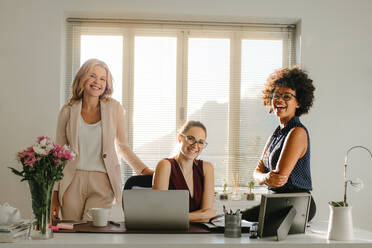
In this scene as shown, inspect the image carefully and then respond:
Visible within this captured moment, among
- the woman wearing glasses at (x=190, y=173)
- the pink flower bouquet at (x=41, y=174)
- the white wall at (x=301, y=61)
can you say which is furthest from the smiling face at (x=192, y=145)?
the white wall at (x=301, y=61)

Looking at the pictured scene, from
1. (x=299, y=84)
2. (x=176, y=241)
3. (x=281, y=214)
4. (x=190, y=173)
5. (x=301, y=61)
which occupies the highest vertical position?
(x=301, y=61)

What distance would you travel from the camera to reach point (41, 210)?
2.02 metres

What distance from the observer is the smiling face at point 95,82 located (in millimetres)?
3176

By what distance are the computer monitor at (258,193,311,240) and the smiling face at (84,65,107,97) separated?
5.19 feet

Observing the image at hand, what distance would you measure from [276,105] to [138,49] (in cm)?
210

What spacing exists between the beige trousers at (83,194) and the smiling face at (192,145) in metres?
0.69

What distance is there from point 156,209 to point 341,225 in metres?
0.89

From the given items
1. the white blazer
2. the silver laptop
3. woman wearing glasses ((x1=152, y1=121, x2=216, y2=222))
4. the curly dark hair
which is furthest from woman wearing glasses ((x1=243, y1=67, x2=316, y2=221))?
the white blazer

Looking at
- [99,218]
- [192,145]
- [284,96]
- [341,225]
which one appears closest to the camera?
[341,225]

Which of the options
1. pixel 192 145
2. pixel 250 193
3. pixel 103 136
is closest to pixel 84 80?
pixel 103 136

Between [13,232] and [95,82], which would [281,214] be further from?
[95,82]

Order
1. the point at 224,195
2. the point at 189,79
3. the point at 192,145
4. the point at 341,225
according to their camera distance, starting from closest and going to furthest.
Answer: the point at 341,225, the point at 192,145, the point at 224,195, the point at 189,79

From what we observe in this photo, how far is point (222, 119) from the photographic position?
15.1ft

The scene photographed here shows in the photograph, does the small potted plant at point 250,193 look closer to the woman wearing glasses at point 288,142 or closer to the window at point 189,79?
the window at point 189,79
